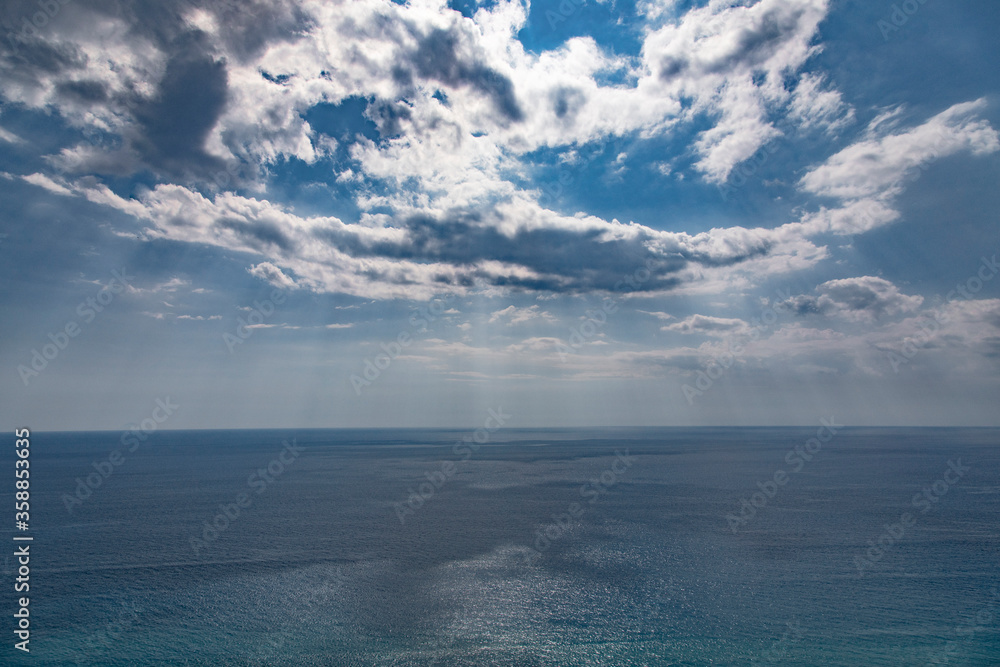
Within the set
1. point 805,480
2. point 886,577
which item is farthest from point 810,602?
point 805,480

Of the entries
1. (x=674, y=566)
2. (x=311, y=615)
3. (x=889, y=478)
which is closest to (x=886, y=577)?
(x=674, y=566)

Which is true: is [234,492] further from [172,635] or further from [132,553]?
[172,635]

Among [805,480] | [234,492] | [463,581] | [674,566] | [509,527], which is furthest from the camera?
[805,480]

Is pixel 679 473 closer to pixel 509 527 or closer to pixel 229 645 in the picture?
pixel 509 527

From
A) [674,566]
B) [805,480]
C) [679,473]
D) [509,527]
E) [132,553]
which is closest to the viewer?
[674,566]

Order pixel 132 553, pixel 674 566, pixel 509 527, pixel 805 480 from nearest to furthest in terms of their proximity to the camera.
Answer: pixel 674 566 → pixel 132 553 → pixel 509 527 → pixel 805 480

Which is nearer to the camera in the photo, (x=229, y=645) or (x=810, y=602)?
(x=229, y=645)
